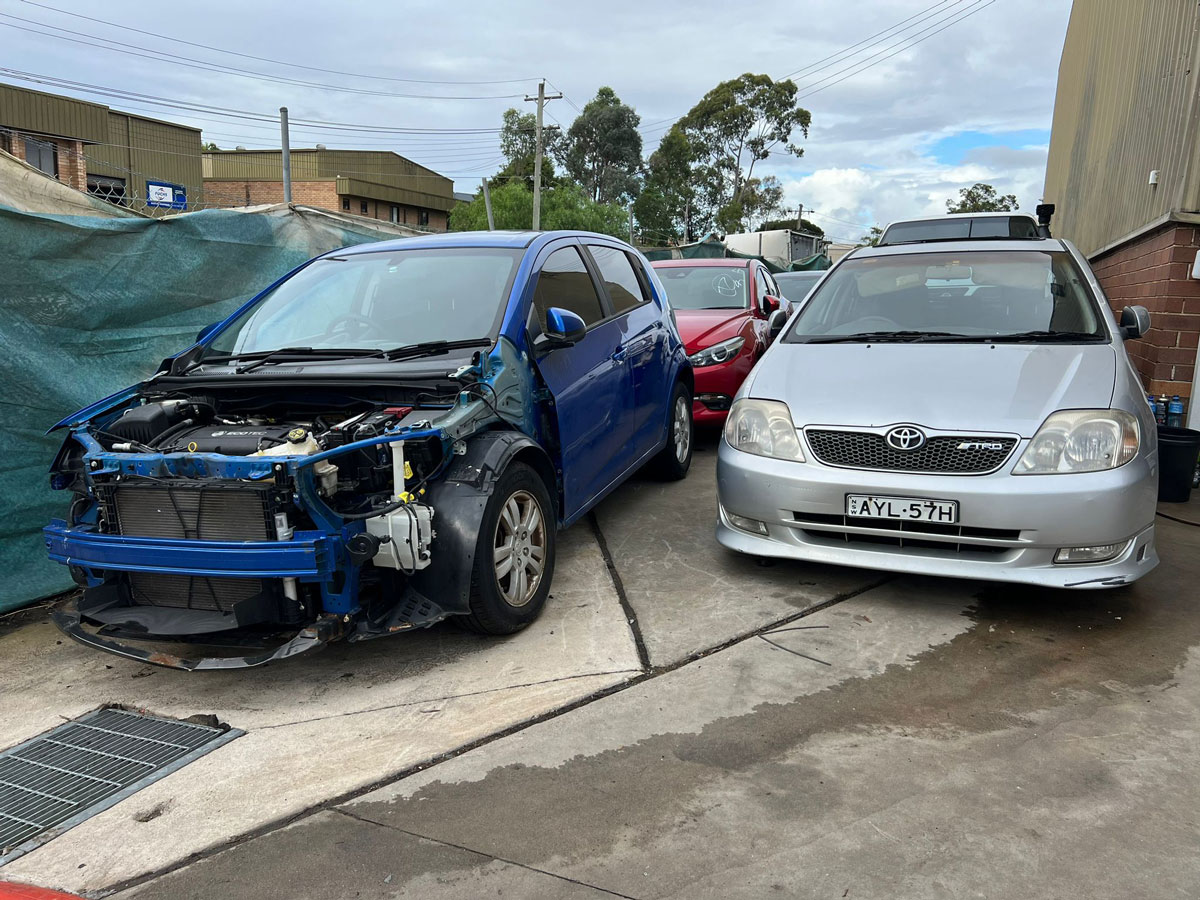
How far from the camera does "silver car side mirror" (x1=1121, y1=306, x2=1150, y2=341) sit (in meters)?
4.59

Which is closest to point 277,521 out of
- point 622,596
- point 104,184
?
point 622,596

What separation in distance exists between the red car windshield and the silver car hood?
3896 millimetres

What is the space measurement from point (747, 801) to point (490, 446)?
1.68m

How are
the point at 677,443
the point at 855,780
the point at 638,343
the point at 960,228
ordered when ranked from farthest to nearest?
the point at 960,228, the point at 677,443, the point at 638,343, the point at 855,780

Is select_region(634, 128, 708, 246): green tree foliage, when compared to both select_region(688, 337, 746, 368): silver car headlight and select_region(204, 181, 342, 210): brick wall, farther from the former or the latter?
select_region(688, 337, 746, 368): silver car headlight

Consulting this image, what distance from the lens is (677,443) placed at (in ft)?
20.5

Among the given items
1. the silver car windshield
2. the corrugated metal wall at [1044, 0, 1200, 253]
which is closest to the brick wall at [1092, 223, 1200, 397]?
the corrugated metal wall at [1044, 0, 1200, 253]

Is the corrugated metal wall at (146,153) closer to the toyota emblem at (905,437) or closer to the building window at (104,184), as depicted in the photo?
the building window at (104,184)

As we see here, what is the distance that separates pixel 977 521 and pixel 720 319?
446 centimetres

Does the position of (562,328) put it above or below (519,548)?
above

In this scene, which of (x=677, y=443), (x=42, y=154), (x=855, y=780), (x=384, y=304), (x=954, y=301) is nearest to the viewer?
(x=855, y=780)

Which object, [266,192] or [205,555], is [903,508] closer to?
[205,555]

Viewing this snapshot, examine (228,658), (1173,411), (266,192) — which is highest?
(266,192)

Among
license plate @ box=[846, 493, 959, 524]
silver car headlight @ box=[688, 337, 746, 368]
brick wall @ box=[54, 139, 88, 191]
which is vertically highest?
brick wall @ box=[54, 139, 88, 191]
